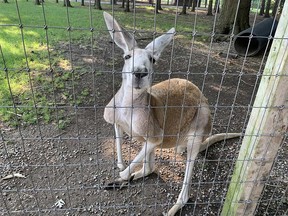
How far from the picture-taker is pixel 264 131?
1876 millimetres

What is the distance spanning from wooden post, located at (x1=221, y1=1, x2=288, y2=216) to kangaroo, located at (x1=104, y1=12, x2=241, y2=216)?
0.90 feet

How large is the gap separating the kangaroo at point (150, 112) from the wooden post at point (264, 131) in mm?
273

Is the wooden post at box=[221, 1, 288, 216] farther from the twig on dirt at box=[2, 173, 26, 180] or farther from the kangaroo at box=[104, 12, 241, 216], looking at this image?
the twig on dirt at box=[2, 173, 26, 180]

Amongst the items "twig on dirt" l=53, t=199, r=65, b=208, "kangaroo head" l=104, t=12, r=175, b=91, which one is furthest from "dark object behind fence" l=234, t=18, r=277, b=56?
"twig on dirt" l=53, t=199, r=65, b=208

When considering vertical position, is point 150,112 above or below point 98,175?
above

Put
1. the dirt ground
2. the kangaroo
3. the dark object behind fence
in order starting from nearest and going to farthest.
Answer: the kangaroo
the dirt ground
the dark object behind fence

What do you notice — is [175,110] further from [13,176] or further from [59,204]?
[13,176]

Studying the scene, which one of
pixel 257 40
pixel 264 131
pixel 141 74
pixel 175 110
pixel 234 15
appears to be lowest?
pixel 257 40

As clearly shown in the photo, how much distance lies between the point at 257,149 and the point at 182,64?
11.7 ft

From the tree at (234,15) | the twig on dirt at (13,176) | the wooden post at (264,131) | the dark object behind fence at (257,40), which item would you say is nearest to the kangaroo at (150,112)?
the wooden post at (264,131)

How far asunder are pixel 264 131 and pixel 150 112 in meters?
0.85

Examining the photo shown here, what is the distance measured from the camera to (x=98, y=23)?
855 cm

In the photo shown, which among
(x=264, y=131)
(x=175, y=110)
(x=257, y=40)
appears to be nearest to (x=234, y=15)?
(x=257, y=40)

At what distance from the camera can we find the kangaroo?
6.74ft
